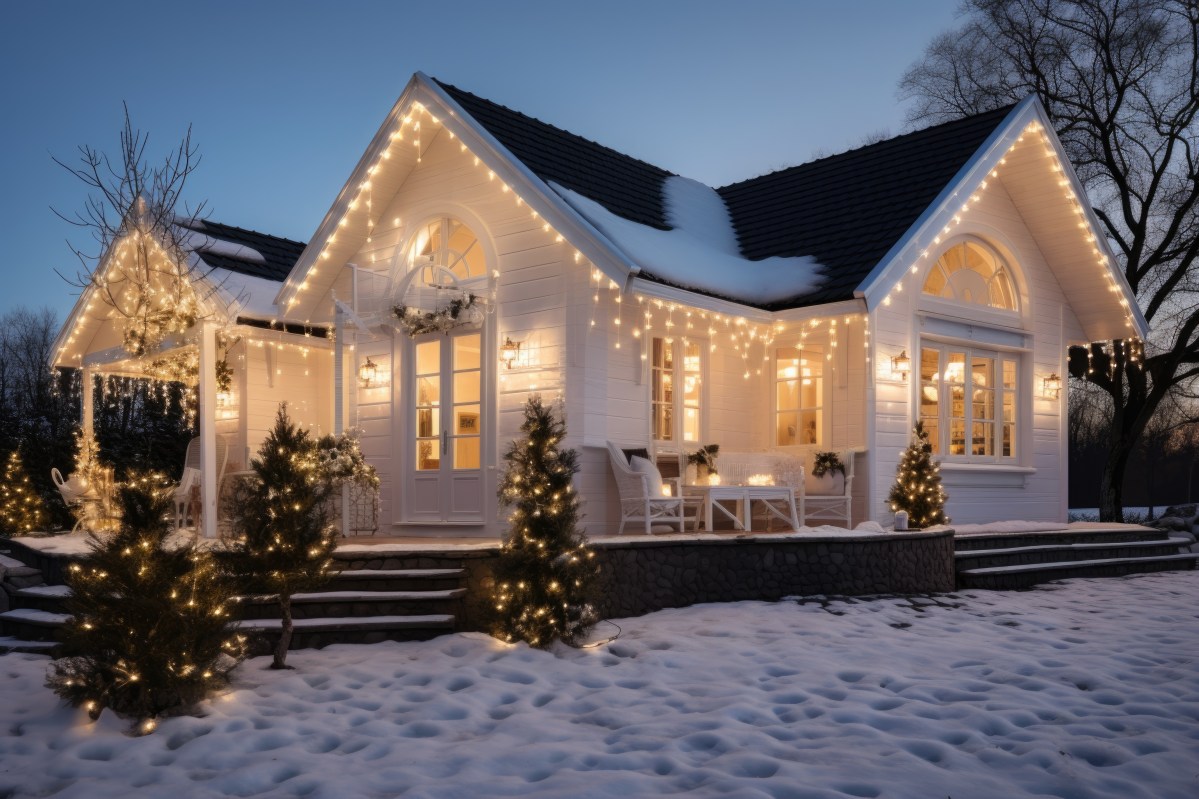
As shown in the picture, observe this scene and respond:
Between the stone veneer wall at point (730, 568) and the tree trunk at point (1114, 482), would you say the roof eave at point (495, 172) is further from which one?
the tree trunk at point (1114, 482)

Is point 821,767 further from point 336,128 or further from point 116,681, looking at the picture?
point 336,128

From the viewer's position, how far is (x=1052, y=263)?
1425 cm

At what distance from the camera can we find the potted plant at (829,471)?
11516 millimetres

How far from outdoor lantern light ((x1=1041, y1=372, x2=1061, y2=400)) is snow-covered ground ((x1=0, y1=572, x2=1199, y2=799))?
644 centimetres

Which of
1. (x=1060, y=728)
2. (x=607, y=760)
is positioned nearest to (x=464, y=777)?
(x=607, y=760)

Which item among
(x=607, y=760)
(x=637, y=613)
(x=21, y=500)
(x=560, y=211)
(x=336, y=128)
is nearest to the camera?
(x=607, y=760)

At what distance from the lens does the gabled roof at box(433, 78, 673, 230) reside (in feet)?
38.0

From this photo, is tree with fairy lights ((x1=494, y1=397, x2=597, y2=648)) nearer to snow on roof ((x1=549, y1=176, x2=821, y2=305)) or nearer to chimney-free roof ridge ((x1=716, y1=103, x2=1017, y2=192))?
snow on roof ((x1=549, y1=176, x2=821, y2=305))

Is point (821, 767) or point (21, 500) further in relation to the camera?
point (21, 500)

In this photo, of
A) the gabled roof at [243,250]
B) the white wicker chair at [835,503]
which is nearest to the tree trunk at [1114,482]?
the white wicker chair at [835,503]

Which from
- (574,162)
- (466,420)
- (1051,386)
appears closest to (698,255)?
(574,162)

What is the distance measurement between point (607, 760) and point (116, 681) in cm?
287

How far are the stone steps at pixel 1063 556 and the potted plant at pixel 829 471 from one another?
4.77 ft

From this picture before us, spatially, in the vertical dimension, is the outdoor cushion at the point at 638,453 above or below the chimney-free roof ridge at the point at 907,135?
below
